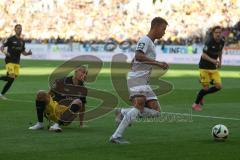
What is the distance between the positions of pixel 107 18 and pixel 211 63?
44.3 m

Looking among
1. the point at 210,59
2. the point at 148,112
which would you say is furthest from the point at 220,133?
the point at 210,59

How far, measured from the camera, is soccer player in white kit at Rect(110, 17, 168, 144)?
10.0 meters

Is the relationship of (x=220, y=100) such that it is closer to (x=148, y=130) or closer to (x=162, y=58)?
(x=148, y=130)

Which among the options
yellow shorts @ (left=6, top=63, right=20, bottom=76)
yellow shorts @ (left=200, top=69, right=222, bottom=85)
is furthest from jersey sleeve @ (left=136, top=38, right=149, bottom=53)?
yellow shorts @ (left=6, top=63, right=20, bottom=76)

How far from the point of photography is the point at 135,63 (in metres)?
10.4

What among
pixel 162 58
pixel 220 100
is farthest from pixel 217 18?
pixel 220 100

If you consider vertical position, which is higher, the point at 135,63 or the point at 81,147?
the point at 135,63

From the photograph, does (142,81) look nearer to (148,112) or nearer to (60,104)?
(148,112)

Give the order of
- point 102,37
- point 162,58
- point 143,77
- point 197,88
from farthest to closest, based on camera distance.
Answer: point 102,37, point 162,58, point 197,88, point 143,77

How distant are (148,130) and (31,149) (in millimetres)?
3197

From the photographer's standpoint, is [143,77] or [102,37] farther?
[102,37]

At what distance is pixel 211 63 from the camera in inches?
663

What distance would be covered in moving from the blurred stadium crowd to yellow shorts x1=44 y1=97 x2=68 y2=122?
4095cm

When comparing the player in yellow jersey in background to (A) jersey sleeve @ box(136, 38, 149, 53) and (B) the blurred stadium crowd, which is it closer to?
(A) jersey sleeve @ box(136, 38, 149, 53)
